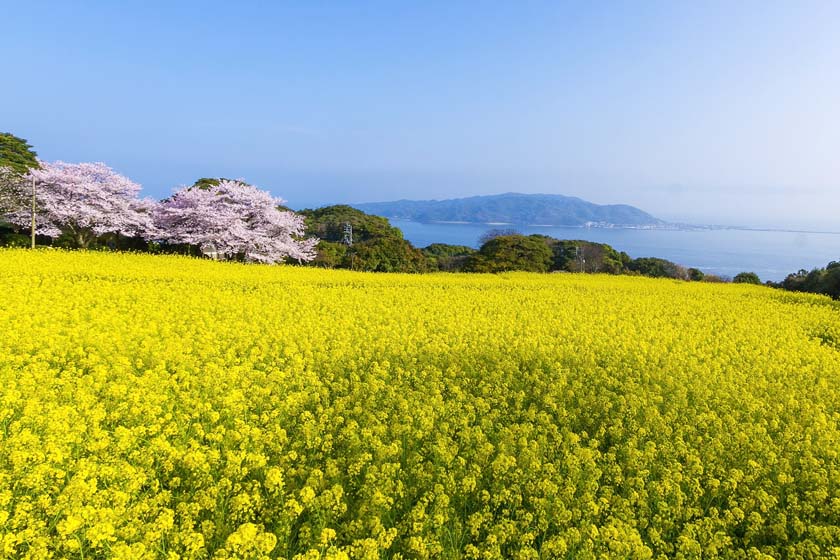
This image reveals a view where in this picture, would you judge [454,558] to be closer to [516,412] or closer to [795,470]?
[516,412]

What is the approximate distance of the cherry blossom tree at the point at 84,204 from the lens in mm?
29484

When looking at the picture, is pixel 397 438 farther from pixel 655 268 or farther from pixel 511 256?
pixel 655 268

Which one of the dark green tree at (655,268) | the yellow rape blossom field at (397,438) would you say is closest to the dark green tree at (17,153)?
the yellow rape blossom field at (397,438)

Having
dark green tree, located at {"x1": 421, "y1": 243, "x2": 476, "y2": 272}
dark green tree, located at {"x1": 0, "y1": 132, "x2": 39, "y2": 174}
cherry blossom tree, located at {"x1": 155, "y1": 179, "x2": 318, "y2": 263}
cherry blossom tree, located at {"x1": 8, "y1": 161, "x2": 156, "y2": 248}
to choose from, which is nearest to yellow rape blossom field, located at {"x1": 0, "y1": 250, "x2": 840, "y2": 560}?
cherry blossom tree, located at {"x1": 155, "y1": 179, "x2": 318, "y2": 263}

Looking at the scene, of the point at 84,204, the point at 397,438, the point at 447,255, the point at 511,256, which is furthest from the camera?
the point at 447,255

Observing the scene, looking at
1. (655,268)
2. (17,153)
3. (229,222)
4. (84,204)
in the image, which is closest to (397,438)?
(229,222)

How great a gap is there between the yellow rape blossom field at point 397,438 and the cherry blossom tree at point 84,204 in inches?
869

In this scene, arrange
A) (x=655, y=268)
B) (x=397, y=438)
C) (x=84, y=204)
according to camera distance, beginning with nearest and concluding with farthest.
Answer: (x=397, y=438) < (x=84, y=204) < (x=655, y=268)

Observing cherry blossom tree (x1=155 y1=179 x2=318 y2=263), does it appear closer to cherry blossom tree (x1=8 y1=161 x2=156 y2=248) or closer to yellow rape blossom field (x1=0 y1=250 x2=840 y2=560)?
cherry blossom tree (x1=8 y1=161 x2=156 y2=248)

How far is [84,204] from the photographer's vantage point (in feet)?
98.5

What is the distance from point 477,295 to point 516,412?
10.7 metres

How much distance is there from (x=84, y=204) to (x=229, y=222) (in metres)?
8.87

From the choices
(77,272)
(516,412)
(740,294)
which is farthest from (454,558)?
(740,294)

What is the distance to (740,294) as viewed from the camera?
21719mm
